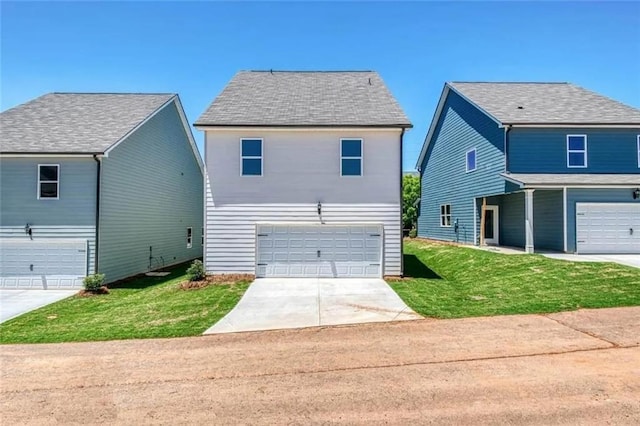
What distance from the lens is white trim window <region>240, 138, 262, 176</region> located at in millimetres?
14109

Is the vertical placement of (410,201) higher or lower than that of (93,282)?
higher

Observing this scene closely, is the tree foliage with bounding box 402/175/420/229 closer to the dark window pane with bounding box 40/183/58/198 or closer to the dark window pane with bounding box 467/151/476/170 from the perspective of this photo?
the dark window pane with bounding box 467/151/476/170

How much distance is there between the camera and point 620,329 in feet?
25.0

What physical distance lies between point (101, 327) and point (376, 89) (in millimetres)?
13962

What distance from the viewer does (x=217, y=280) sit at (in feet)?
44.0

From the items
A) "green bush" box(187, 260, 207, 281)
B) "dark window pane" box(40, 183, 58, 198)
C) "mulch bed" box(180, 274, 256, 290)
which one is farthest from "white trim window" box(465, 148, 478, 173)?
"dark window pane" box(40, 183, 58, 198)

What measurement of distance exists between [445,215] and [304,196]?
1364cm

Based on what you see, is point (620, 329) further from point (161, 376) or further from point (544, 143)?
point (544, 143)

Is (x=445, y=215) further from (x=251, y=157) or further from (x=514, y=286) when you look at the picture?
(x=251, y=157)

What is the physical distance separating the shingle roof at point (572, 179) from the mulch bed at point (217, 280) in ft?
39.4

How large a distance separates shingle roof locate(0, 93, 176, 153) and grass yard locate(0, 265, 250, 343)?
6.26 meters

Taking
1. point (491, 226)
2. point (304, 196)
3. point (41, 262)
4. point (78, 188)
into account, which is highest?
point (78, 188)

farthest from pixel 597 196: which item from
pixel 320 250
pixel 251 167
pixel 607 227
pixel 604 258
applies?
pixel 251 167

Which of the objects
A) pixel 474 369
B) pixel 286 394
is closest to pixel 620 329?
pixel 474 369
